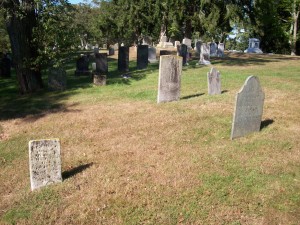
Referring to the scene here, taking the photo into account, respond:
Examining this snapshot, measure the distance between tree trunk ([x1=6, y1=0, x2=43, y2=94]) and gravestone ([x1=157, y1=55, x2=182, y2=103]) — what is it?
588cm

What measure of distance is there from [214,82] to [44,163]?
7.52 m

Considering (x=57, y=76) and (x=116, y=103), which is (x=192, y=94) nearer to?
(x=116, y=103)

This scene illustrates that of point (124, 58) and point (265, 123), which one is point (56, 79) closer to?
point (124, 58)

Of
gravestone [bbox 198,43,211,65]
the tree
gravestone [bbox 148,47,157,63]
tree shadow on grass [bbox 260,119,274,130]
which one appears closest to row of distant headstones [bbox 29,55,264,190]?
tree shadow on grass [bbox 260,119,274,130]

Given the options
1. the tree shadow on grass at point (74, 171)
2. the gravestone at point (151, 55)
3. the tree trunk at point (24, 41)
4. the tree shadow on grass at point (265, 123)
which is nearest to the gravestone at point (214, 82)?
the tree shadow on grass at point (265, 123)

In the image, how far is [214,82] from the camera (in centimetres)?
1123

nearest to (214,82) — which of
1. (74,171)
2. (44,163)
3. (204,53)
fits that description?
(74,171)

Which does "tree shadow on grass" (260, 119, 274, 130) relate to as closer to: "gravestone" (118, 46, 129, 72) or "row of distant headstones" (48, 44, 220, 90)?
"row of distant headstones" (48, 44, 220, 90)

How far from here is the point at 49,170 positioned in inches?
210

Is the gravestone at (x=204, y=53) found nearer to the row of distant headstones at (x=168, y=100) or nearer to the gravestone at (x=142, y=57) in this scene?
the gravestone at (x=142, y=57)

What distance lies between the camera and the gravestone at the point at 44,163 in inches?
202

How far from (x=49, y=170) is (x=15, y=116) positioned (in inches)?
212

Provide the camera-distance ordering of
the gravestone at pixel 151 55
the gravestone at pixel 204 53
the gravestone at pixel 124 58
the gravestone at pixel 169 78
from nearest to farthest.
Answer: the gravestone at pixel 169 78, the gravestone at pixel 124 58, the gravestone at pixel 204 53, the gravestone at pixel 151 55

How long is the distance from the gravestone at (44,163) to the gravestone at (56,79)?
9.03m
